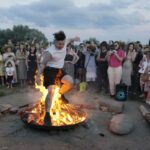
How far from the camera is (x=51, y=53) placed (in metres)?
7.46

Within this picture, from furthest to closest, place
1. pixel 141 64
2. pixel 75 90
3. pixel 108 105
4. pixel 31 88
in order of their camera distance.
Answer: pixel 31 88 → pixel 75 90 → pixel 141 64 → pixel 108 105

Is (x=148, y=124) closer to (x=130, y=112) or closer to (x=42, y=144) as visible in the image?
(x=130, y=112)

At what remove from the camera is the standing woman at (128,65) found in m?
11.5

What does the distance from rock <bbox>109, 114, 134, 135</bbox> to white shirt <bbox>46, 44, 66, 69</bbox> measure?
2038 millimetres

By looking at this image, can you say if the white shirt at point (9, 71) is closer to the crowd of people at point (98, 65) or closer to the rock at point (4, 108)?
the crowd of people at point (98, 65)

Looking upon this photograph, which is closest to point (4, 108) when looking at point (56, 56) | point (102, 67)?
point (56, 56)

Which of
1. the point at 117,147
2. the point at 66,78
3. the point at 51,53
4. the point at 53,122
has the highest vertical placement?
the point at 51,53

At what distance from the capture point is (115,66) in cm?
1137

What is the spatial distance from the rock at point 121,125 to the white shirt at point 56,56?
204 centimetres

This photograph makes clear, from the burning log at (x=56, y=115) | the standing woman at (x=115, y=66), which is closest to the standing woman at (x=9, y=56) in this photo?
the standing woman at (x=115, y=66)

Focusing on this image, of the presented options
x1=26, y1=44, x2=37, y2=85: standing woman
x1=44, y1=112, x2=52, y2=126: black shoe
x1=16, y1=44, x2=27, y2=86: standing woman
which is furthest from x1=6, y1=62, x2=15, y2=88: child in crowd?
x1=44, y1=112, x2=52, y2=126: black shoe

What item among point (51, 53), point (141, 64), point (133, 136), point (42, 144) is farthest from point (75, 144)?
point (141, 64)

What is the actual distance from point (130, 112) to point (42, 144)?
3.85 meters

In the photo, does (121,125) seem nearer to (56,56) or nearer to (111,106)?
(111,106)
